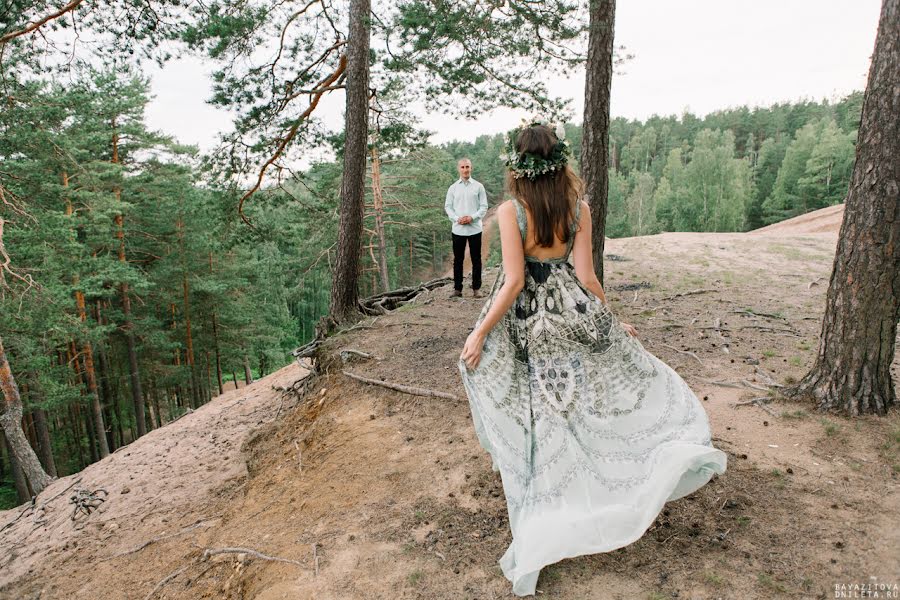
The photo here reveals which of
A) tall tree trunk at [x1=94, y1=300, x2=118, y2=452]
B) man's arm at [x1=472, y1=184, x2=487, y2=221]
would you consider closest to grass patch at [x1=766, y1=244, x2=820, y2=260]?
man's arm at [x1=472, y1=184, x2=487, y2=221]

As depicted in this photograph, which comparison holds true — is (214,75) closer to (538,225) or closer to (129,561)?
(129,561)

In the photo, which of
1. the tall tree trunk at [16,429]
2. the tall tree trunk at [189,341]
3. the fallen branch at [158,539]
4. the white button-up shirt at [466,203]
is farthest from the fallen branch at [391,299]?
the tall tree trunk at [189,341]

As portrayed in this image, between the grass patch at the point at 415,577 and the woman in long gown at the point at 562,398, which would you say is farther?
the grass patch at the point at 415,577

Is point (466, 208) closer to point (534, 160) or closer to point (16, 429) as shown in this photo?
point (534, 160)

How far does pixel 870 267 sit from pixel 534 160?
2.48 meters

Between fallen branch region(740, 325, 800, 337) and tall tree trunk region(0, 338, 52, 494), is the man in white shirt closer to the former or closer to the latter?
fallen branch region(740, 325, 800, 337)

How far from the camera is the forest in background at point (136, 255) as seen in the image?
27.4 feet

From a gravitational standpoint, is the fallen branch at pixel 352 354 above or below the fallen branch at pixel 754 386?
below

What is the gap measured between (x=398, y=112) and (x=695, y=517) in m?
7.34

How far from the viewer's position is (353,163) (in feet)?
20.0

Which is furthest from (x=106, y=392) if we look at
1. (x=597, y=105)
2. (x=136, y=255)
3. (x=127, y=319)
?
(x=597, y=105)

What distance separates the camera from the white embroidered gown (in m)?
2.03

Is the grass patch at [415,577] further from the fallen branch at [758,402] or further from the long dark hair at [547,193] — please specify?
the fallen branch at [758,402]

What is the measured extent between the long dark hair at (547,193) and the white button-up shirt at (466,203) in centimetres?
423
